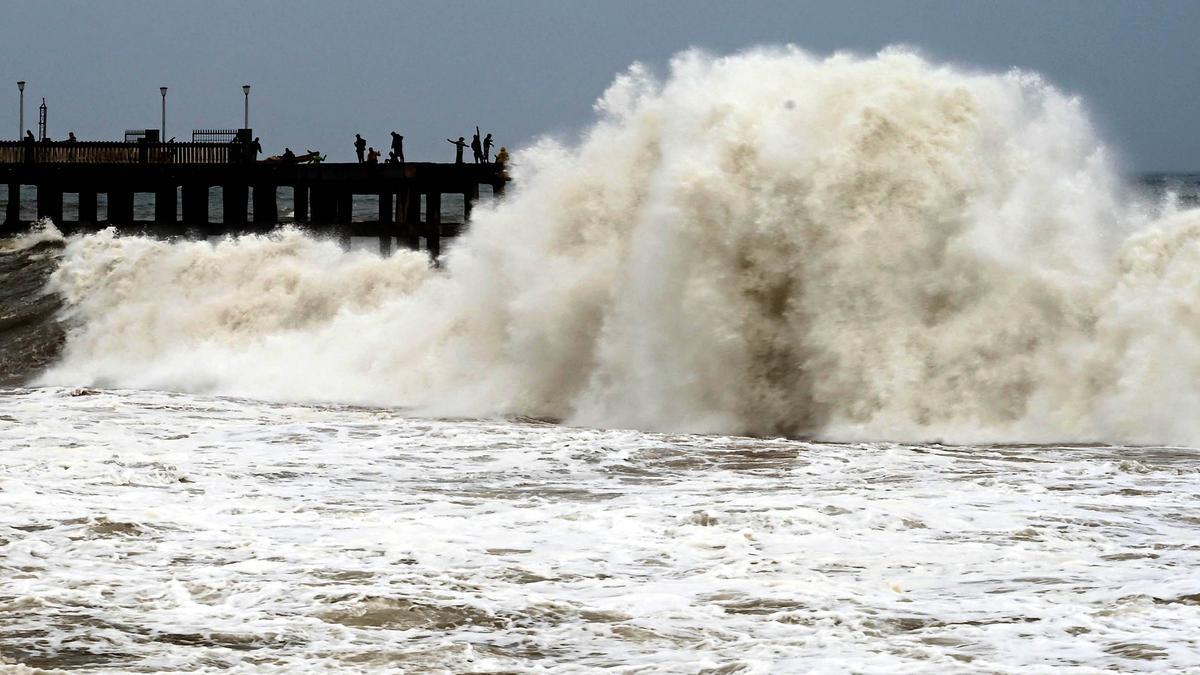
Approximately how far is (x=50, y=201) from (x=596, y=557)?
32697mm

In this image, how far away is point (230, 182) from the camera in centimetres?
3916

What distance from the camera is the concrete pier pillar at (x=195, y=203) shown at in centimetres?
3950

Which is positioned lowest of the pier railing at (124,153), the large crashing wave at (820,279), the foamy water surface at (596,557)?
the foamy water surface at (596,557)

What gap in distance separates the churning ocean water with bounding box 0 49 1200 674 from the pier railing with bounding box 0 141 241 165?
1086 cm

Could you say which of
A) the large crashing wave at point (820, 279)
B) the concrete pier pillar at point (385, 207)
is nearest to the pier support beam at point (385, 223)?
the concrete pier pillar at point (385, 207)

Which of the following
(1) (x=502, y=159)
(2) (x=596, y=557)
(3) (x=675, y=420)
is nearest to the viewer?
(2) (x=596, y=557)

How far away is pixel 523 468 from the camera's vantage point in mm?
14062

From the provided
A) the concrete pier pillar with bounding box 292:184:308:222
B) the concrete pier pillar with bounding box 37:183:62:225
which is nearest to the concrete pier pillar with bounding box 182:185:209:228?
the concrete pier pillar with bounding box 292:184:308:222

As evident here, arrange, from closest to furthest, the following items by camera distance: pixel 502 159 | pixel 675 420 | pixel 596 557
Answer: pixel 596 557, pixel 675 420, pixel 502 159

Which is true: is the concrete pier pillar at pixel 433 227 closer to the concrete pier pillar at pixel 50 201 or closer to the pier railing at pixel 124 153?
the pier railing at pixel 124 153

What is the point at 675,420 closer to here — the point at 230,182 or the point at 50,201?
the point at 230,182

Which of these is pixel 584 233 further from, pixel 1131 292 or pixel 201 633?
pixel 201 633

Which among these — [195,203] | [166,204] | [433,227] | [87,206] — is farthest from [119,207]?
[433,227]

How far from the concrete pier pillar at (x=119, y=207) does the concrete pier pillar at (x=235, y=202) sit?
8.06ft
